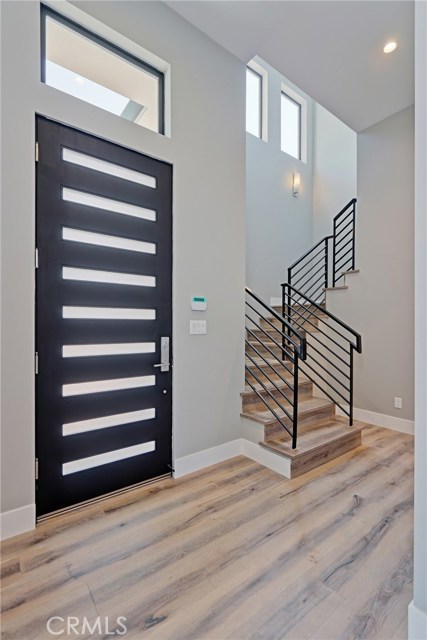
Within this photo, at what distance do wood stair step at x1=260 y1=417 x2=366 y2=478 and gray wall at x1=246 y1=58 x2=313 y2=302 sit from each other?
105 inches

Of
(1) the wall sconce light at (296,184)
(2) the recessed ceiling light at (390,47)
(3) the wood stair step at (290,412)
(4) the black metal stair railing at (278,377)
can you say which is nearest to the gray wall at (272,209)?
(1) the wall sconce light at (296,184)

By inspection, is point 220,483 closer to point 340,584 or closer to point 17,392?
point 340,584

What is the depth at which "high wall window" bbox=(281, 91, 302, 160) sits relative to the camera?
5926mm

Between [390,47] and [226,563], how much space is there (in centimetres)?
436

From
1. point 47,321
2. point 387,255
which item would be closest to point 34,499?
point 47,321

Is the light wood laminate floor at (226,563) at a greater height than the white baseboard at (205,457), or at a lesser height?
lesser

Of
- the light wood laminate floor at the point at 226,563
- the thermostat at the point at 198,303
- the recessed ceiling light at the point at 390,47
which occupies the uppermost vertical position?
the recessed ceiling light at the point at 390,47

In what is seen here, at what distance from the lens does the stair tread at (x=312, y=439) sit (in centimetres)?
271

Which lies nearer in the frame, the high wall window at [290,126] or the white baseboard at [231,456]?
the white baseboard at [231,456]

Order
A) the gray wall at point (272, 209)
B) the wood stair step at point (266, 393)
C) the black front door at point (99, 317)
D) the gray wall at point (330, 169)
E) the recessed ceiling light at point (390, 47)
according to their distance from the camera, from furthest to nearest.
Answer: the gray wall at point (330, 169) < the gray wall at point (272, 209) < the wood stair step at point (266, 393) < the recessed ceiling light at point (390, 47) < the black front door at point (99, 317)

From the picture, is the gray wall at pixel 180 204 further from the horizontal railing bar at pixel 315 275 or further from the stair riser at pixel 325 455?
the horizontal railing bar at pixel 315 275

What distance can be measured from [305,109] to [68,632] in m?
7.79
